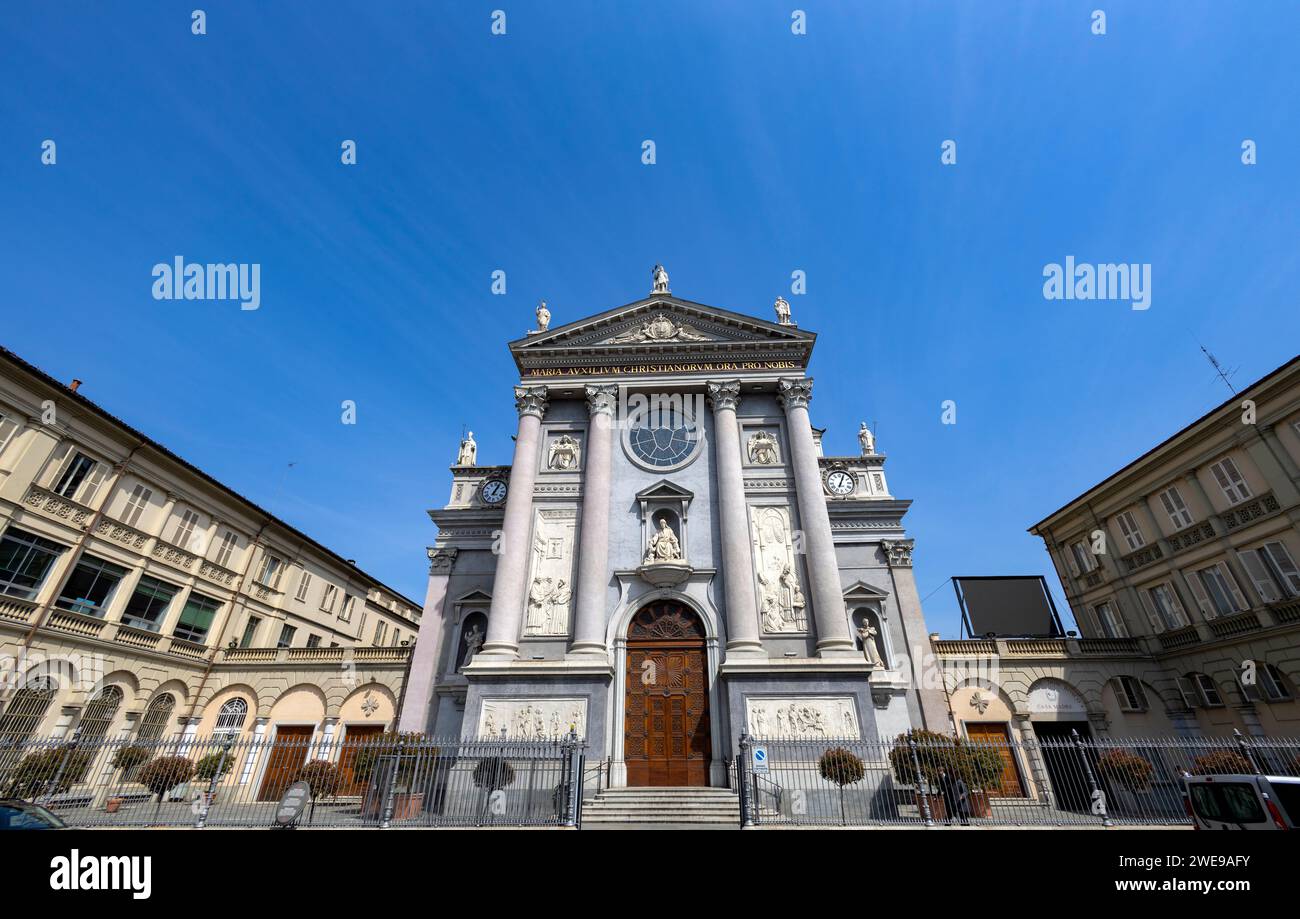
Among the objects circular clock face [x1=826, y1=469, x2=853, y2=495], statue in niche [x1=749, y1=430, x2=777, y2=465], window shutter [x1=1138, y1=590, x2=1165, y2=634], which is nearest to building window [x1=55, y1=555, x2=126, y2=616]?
statue in niche [x1=749, y1=430, x2=777, y2=465]

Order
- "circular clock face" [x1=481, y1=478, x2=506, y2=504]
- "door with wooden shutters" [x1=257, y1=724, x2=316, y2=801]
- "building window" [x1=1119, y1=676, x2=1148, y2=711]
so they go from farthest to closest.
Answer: "circular clock face" [x1=481, y1=478, x2=506, y2=504] < "building window" [x1=1119, y1=676, x2=1148, y2=711] < "door with wooden shutters" [x1=257, y1=724, x2=316, y2=801]

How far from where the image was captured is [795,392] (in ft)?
79.6

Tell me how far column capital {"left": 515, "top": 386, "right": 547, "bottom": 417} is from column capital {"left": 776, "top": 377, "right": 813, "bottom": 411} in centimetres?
990

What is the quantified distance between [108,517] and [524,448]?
630 inches

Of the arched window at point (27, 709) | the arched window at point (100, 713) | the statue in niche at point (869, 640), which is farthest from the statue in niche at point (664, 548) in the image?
the arched window at point (100, 713)

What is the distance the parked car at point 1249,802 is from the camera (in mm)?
9719

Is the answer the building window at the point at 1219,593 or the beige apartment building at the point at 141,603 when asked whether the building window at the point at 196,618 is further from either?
the building window at the point at 1219,593

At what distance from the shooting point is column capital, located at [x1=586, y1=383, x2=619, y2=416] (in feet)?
80.1

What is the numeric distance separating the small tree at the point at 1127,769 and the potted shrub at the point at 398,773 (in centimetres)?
1774

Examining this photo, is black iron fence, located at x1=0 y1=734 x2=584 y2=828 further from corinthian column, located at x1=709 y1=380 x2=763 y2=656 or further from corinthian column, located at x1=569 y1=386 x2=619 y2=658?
corinthian column, located at x1=709 y1=380 x2=763 y2=656

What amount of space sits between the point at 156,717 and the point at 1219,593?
41460 millimetres
